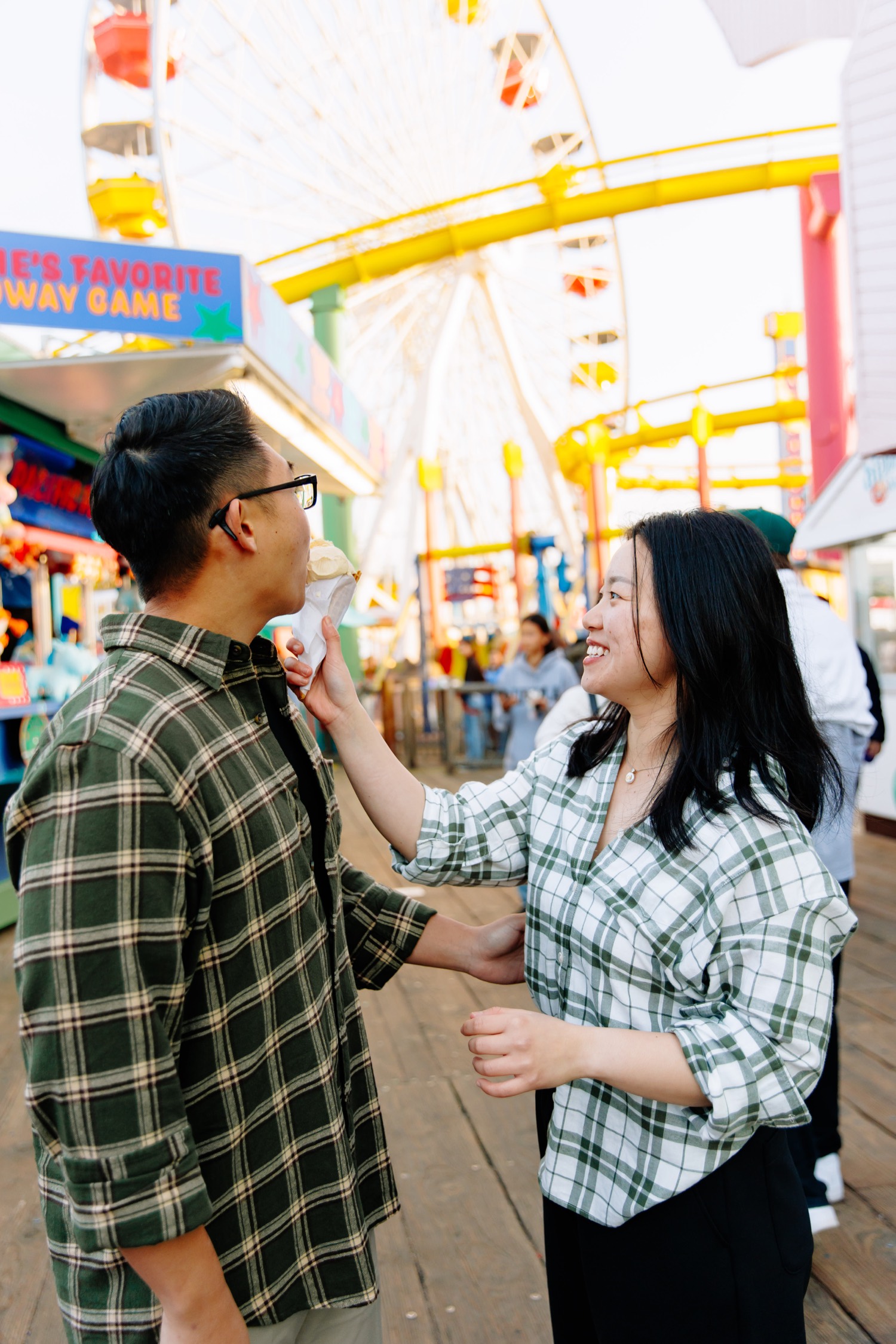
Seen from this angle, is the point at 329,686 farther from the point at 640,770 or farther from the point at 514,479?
the point at 514,479

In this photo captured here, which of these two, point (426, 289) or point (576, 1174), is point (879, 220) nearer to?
point (576, 1174)

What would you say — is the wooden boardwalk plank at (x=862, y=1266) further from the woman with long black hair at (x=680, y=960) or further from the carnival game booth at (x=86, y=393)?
the carnival game booth at (x=86, y=393)

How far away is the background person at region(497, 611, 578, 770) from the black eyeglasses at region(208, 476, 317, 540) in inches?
174

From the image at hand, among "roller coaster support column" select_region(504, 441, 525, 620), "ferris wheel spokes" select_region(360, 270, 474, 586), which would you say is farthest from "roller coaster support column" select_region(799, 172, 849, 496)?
"ferris wheel spokes" select_region(360, 270, 474, 586)

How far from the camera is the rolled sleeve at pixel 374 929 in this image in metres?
1.43

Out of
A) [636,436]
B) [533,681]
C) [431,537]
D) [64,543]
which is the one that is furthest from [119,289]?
[636,436]

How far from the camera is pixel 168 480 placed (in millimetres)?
1042

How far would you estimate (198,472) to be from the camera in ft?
3.46

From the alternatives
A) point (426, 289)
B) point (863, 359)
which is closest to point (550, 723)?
point (863, 359)

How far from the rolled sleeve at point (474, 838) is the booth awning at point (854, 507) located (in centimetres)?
563

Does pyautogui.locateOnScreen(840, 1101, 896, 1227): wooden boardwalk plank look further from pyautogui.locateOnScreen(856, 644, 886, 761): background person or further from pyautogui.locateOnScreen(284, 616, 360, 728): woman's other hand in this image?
pyautogui.locateOnScreen(284, 616, 360, 728): woman's other hand

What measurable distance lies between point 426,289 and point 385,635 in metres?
15.1

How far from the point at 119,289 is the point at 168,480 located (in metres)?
3.91

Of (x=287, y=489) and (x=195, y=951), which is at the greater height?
(x=287, y=489)
